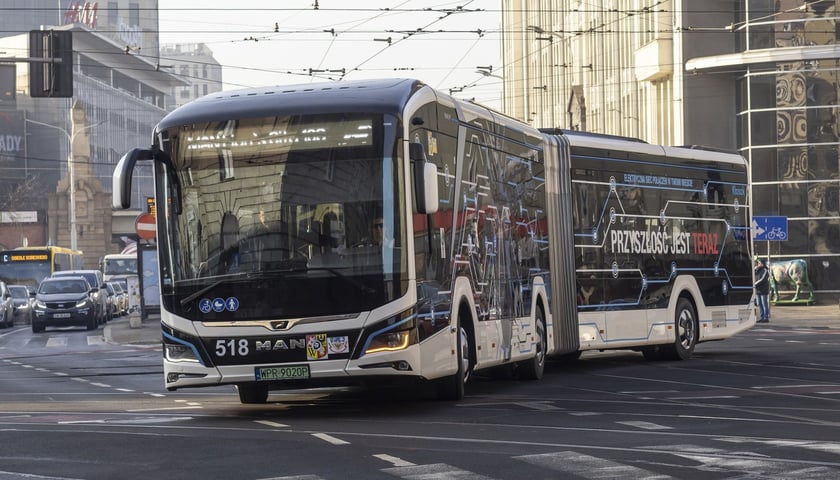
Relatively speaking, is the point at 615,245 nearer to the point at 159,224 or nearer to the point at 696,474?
the point at 159,224

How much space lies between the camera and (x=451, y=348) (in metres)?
15.1

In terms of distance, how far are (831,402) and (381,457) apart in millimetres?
6332

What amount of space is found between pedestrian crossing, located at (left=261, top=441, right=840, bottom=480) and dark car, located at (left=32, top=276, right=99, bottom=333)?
36.7 metres

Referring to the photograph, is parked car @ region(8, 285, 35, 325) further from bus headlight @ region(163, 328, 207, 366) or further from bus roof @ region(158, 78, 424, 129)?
bus roof @ region(158, 78, 424, 129)

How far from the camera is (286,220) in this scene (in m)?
13.9

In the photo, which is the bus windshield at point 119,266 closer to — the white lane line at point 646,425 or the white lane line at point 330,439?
the white lane line at point 646,425

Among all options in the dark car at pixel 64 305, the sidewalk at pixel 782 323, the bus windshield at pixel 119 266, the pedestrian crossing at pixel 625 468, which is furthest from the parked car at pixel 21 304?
the pedestrian crossing at pixel 625 468

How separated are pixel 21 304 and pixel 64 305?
12955 millimetres

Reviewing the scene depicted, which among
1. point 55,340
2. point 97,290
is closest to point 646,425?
point 55,340

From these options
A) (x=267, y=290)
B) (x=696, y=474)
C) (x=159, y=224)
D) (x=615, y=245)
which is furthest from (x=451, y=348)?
(x=615, y=245)

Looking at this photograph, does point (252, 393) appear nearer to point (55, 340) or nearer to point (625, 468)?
point (625, 468)

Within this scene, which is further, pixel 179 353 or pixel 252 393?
pixel 252 393

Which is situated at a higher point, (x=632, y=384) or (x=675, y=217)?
(x=675, y=217)

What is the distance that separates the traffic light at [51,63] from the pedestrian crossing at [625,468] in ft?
70.2
